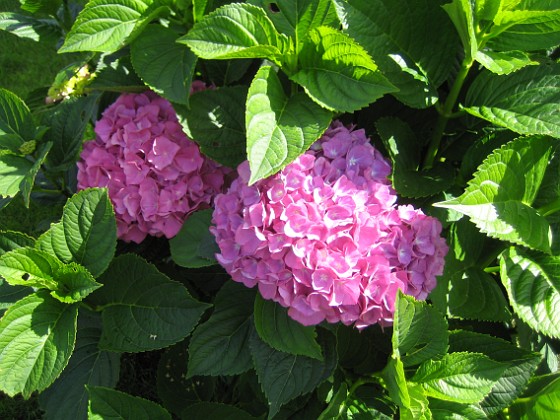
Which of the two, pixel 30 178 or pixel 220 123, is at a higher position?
pixel 220 123

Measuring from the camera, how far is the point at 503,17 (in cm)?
125

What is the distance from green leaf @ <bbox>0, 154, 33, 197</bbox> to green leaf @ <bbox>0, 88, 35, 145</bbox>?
0.08 meters

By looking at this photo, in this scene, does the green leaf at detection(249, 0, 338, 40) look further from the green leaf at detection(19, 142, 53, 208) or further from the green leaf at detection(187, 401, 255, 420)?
the green leaf at detection(187, 401, 255, 420)

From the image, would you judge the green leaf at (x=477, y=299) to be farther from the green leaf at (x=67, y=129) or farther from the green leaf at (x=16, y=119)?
the green leaf at (x=16, y=119)

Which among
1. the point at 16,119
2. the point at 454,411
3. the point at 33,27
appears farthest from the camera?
the point at 33,27

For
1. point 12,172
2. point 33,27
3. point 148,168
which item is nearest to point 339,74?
point 148,168

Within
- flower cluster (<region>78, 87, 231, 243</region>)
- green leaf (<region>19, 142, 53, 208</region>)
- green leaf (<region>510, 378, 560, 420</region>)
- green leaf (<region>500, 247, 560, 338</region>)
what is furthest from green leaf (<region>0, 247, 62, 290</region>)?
green leaf (<region>510, 378, 560, 420</region>)

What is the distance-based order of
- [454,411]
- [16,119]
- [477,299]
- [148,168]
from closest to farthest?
[454,411]
[477,299]
[148,168]
[16,119]

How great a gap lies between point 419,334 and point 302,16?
0.72 m

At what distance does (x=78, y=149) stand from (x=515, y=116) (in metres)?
1.08

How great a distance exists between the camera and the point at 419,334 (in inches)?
48.9

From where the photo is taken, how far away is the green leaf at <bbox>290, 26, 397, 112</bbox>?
4.09 feet

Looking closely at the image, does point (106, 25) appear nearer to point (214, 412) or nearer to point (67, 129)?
point (67, 129)

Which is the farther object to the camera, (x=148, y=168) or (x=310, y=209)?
(x=148, y=168)
